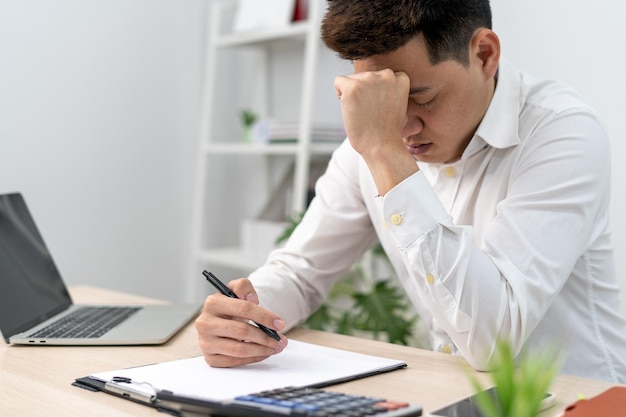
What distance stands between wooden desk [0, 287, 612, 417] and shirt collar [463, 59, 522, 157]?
38cm

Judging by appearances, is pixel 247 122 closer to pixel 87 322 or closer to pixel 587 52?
pixel 587 52

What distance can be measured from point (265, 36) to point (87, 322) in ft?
5.46

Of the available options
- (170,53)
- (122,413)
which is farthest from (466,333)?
(170,53)

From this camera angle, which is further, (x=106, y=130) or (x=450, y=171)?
(x=106, y=130)

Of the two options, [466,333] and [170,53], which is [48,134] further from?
[466,333]

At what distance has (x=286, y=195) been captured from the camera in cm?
292

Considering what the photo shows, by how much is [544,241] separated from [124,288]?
219cm

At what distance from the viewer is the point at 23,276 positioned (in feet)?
4.55

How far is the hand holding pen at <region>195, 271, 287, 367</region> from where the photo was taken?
40.4 inches

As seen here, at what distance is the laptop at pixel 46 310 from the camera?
47.9 inches

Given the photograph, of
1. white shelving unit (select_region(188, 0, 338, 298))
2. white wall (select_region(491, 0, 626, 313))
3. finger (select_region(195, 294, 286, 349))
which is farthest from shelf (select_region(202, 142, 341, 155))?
finger (select_region(195, 294, 286, 349))

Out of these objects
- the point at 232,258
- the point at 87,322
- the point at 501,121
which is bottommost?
the point at 232,258

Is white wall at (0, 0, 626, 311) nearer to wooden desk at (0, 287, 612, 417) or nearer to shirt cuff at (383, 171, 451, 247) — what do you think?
wooden desk at (0, 287, 612, 417)

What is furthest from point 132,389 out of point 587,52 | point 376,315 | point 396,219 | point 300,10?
point 300,10
